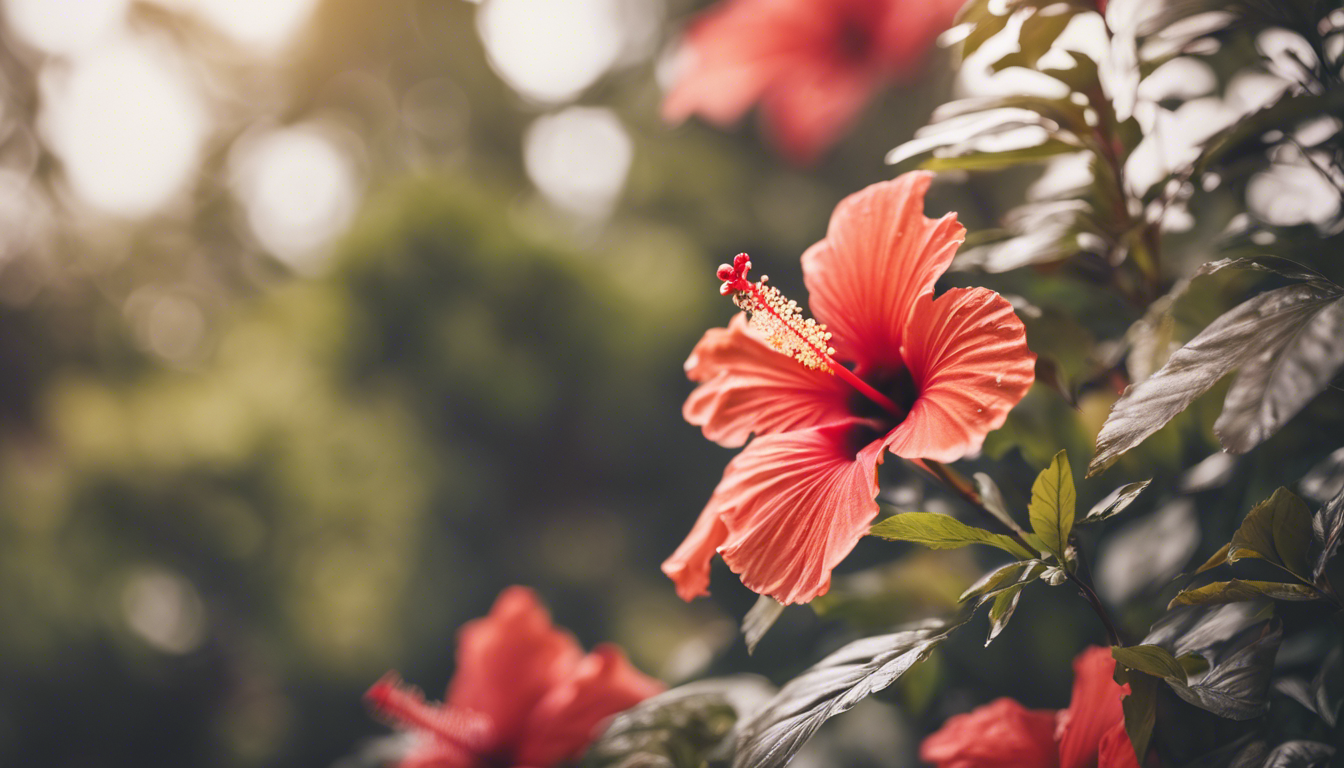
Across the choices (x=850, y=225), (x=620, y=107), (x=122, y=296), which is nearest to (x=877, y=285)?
(x=850, y=225)

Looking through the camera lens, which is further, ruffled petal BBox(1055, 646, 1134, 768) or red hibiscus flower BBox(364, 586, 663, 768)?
red hibiscus flower BBox(364, 586, 663, 768)

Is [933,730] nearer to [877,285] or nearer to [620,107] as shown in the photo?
[877,285]

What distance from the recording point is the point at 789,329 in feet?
1.19

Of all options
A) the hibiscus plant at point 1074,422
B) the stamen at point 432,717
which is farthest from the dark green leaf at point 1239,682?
the stamen at point 432,717

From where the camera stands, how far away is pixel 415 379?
3.50 feet

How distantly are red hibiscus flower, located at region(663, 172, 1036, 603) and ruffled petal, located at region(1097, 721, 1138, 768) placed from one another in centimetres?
13

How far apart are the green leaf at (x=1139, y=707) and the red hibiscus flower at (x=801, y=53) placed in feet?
1.83

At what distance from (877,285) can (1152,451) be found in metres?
0.17

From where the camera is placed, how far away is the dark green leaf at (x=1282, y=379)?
22cm

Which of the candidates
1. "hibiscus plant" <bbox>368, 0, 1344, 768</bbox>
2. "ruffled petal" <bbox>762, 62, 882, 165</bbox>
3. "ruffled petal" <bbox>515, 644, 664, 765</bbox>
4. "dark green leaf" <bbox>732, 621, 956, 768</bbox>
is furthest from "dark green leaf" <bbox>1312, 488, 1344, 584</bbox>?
"ruffled petal" <bbox>762, 62, 882, 165</bbox>

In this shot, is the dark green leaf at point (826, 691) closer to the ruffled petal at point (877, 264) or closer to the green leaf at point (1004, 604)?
the green leaf at point (1004, 604)

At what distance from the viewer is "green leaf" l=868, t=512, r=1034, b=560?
28cm

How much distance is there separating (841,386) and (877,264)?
67 millimetres

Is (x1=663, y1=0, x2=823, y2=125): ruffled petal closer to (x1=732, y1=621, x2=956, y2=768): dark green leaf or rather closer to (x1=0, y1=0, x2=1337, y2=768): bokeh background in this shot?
(x1=0, y1=0, x2=1337, y2=768): bokeh background
